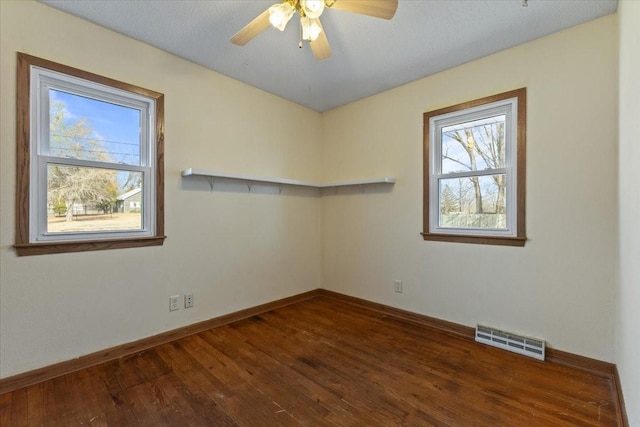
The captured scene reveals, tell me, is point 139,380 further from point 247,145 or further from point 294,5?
point 294,5

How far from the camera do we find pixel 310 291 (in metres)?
3.84

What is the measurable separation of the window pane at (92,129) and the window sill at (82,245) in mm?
645

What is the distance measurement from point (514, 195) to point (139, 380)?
10.5 ft

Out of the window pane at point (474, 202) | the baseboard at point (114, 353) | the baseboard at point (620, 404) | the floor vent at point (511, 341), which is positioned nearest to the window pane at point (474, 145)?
the window pane at point (474, 202)

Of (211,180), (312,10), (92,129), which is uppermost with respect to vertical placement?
(312,10)

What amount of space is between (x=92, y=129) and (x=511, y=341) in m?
3.79

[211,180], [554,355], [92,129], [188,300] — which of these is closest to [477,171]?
[554,355]

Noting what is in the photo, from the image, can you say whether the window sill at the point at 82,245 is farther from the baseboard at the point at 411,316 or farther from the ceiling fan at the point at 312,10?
the baseboard at the point at 411,316

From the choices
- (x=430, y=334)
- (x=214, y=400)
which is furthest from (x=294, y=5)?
(x=430, y=334)

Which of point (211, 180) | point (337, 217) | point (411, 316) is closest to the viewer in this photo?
point (211, 180)

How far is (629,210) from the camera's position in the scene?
152cm

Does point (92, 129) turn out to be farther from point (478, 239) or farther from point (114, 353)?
point (478, 239)

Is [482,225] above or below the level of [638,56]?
below

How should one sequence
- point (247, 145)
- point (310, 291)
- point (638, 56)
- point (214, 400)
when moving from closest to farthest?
point (638, 56)
point (214, 400)
point (247, 145)
point (310, 291)
